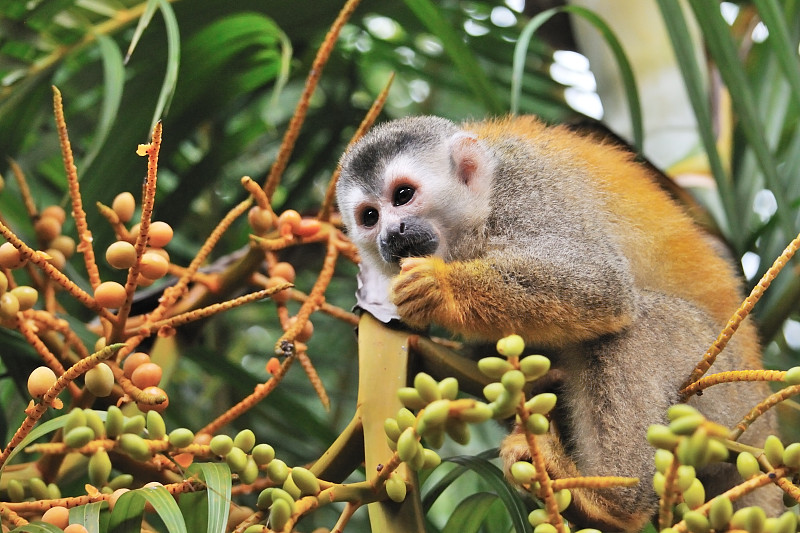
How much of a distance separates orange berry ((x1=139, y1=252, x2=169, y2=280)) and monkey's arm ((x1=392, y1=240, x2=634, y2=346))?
0.53m

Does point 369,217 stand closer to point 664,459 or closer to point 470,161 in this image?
point 470,161

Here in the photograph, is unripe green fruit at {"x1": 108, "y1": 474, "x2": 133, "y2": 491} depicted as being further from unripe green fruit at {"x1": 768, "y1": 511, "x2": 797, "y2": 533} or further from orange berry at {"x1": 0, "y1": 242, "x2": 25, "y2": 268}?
unripe green fruit at {"x1": 768, "y1": 511, "x2": 797, "y2": 533}

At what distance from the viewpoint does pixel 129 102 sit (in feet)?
6.31

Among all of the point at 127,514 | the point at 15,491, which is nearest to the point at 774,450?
the point at 127,514

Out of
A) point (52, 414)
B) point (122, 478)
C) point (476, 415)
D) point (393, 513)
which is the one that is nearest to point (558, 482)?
point (476, 415)

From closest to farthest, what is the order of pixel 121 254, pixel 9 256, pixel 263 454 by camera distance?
pixel 263 454
pixel 121 254
pixel 9 256

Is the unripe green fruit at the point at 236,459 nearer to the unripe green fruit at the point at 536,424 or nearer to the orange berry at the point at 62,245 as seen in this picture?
the unripe green fruit at the point at 536,424

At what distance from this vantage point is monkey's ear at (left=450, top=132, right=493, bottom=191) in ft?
6.57

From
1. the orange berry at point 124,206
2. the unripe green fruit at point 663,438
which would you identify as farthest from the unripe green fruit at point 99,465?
the orange berry at point 124,206

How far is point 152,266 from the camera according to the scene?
1.13m

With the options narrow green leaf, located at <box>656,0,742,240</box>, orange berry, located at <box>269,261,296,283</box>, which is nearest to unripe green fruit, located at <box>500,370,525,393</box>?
orange berry, located at <box>269,261,296,283</box>

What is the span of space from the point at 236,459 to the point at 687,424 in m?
0.47

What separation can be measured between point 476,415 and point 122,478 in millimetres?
590

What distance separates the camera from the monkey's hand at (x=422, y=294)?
4.93ft
